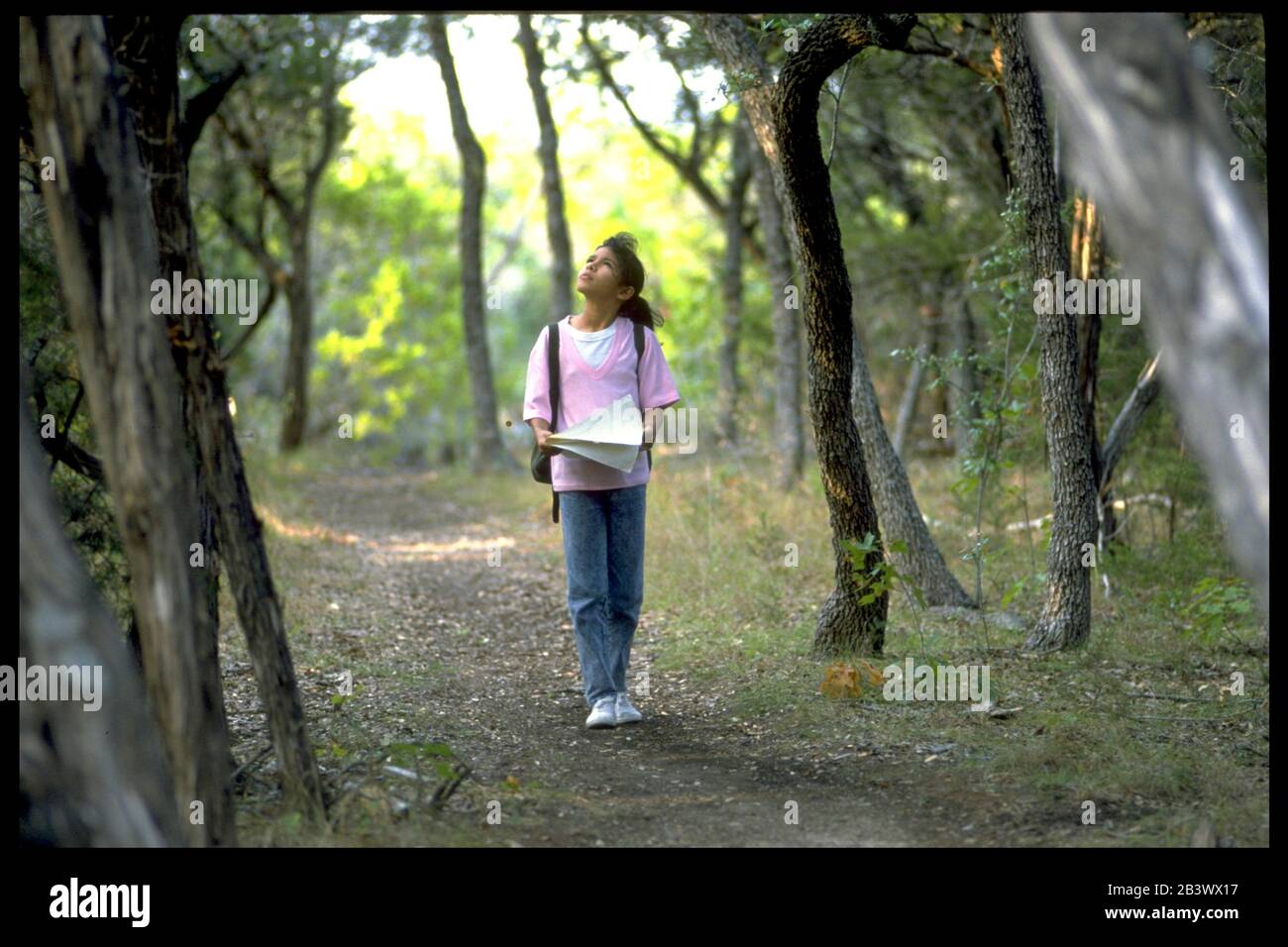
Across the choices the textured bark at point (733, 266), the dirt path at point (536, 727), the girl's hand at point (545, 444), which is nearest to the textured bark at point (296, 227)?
the textured bark at point (733, 266)

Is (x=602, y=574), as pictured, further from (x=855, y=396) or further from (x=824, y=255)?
(x=855, y=396)

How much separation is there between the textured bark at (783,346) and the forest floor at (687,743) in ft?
14.1

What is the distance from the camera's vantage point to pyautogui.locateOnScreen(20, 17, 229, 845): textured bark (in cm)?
378

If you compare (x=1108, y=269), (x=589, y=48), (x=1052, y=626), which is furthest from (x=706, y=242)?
(x=1052, y=626)

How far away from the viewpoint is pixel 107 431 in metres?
3.82

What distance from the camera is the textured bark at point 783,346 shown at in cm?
1408

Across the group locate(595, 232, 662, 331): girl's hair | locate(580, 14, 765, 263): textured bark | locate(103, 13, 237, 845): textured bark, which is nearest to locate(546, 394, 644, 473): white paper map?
locate(595, 232, 662, 331): girl's hair

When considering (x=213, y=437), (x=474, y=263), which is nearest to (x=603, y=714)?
(x=213, y=437)

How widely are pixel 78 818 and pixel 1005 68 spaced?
235 inches

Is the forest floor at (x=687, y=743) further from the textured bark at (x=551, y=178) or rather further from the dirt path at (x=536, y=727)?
the textured bark at (x=551, y=178)

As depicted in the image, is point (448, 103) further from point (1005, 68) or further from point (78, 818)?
point (78, 818)

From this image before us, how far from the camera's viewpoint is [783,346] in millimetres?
14492

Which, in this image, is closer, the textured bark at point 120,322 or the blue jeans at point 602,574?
the textured bark at point 120,322

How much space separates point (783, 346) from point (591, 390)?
334 inches
